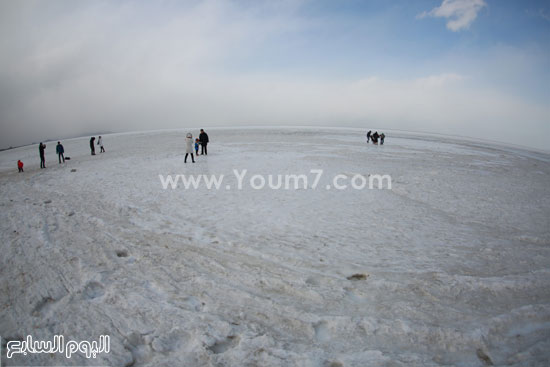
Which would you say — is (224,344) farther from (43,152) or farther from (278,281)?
(43,152)

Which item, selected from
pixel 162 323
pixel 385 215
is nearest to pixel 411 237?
pixel 385 215

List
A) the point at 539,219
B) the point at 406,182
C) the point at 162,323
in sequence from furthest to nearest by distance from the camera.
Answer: the point at 406,182, the point at 539,219, the point at 162,323

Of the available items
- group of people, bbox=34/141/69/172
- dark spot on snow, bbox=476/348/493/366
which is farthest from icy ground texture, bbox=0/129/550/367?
group of people, bbox=34/141/69/172

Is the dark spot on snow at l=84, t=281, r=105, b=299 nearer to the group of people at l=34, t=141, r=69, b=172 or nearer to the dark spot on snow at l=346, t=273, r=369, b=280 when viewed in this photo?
the dark spot on snow at l=346, t=273, r=369, b=280

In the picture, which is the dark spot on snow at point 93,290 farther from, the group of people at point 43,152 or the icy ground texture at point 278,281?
the group of people at point 43,152

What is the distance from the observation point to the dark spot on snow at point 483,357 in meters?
2.98

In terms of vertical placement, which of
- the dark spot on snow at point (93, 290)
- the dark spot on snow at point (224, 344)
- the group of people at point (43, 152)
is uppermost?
the group of people at point (43, 152)

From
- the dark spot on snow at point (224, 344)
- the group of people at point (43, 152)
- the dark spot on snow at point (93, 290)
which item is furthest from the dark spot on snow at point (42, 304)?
the group of people at point (43, 152)

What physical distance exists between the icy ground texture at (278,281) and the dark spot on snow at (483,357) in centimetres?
1

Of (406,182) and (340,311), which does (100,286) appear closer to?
(340,311)

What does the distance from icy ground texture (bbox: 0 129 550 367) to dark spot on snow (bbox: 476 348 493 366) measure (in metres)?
0.01

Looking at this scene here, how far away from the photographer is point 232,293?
4215 mm

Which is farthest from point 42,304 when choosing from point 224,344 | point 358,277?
point 358,277

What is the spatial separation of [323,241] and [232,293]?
2.84m
